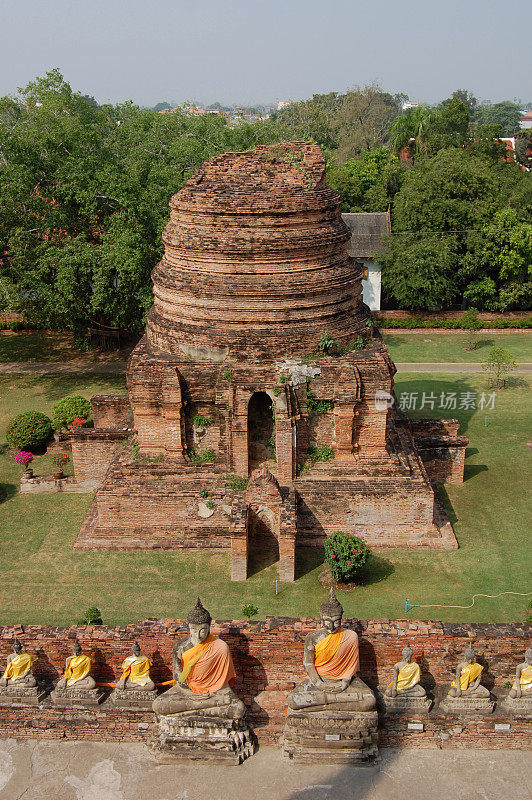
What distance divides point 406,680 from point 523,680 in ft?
5.81

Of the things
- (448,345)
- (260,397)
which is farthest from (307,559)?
(448,345)

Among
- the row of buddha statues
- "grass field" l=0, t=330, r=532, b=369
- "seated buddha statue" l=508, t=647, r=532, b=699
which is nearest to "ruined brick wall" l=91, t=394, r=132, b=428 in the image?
"grass field" l=0, t=330, r=532, b=369

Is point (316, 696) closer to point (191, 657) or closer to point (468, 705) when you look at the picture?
point (191, 657)

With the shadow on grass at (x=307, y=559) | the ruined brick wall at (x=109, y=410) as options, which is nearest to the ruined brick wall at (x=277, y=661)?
the shadow on grass at (x=307, y=559)

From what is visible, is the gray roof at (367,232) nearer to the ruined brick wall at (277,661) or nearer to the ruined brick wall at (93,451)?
the ruined brick wall at (93,451)

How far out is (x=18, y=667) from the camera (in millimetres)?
12008

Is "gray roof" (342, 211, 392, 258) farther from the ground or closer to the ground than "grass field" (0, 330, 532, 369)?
farther from the ground

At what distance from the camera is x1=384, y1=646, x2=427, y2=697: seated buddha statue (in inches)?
456

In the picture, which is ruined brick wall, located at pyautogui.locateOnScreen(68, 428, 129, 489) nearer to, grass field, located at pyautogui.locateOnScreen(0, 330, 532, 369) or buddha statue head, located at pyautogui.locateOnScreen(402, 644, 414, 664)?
buddha statue head, located at pyautogui.locateOnScreen(402, 644, 414, 664)

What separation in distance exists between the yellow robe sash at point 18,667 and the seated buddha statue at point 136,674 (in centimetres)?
147

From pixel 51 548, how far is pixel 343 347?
325 inches

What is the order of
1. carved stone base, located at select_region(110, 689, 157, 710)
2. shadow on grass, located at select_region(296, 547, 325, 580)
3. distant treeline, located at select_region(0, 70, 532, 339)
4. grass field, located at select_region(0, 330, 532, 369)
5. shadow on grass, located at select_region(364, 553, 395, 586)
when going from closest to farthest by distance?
carved stone base, located at select_region(110, 689, 157, 710) → shadow on grass, located at select_region(364, 553, 395, 586) → shadow on grass, located at select_region(296, 547, 325, 580) → distant treeline, located at select_region(0, 70, 532, 339) → grass field, located at select_region(0, 330, 532, 369)

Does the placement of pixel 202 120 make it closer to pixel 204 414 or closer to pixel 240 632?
pixel 204 414

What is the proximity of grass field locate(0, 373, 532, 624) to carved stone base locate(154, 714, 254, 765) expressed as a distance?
4037mm
